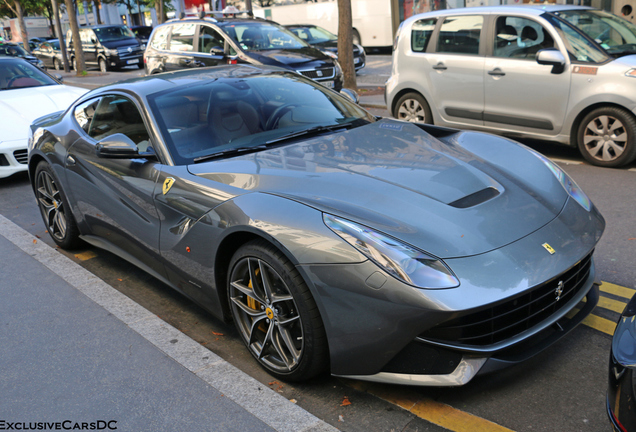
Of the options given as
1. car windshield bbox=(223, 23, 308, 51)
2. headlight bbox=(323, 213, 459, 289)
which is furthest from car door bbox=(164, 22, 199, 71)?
headlight bbox=(323, 213, 459, 289)

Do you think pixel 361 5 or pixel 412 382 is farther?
pixel 361 5

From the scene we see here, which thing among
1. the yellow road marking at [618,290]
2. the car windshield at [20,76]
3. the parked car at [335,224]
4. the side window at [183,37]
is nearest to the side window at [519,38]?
the parked car at [335,224]

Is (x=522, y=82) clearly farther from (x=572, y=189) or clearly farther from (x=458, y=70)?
(x=572, y=189)

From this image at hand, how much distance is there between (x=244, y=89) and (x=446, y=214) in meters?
1.85

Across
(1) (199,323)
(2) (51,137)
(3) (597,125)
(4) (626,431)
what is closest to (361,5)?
(3) (597,125)

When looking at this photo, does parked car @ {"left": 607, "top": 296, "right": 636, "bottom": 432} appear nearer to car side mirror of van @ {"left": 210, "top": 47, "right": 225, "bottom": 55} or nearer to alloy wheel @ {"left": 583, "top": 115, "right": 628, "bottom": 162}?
alloy wheel @ {"left": 583, "top": 115, "right": 628, "bottom": 162}

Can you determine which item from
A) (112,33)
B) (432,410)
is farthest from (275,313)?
(112,33)

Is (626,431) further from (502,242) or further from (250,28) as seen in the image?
(250,28)

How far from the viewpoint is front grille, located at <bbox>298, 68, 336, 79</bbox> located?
424 inches

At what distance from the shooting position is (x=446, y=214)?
2.69 metres

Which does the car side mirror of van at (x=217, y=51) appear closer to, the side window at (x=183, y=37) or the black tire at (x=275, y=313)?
the side window at (x=183, y=37)

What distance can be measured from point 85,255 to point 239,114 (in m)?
2.07

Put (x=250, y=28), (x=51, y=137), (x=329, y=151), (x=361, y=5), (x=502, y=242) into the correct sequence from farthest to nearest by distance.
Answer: (x=361, y=5)
(x=250, y=28)
(x=51, y=137)
(x=329, y=151)
(x=502, y=242)

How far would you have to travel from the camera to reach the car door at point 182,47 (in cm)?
1177
